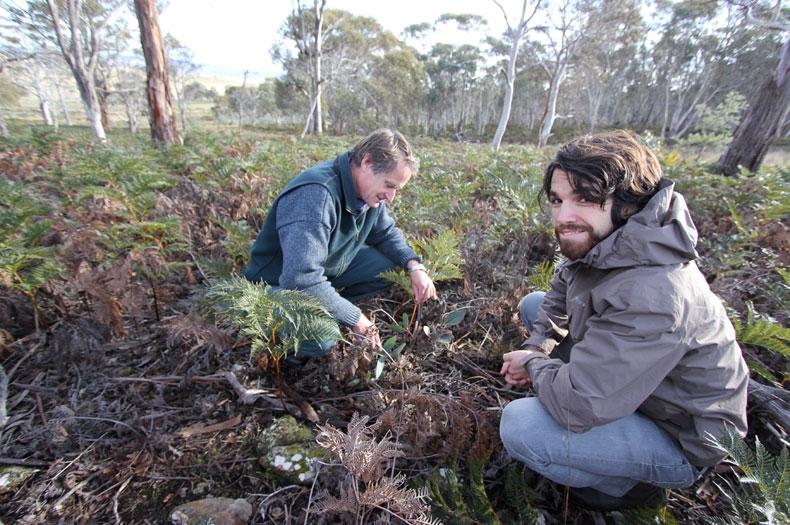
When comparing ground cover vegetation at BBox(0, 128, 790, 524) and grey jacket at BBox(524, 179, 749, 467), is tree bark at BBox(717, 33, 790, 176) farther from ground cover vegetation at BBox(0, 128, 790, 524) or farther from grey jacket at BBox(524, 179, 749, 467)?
grey jacket at BBox(524, 179, 749, 467)

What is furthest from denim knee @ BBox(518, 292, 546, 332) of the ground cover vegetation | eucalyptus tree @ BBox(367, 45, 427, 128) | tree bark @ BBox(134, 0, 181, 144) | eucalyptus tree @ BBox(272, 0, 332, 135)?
eucalyptus tree @ BBox(367, 45, 427, 128)

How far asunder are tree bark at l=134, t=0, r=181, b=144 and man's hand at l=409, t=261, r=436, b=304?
303 inches

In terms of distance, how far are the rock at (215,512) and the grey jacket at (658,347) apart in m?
1.33

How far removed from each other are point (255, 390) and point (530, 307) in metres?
1.76

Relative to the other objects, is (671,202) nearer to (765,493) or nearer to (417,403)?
(765,493)

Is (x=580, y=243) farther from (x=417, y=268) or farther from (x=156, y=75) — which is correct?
(x=156, y=75)

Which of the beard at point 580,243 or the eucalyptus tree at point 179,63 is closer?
the beard at point 580,243

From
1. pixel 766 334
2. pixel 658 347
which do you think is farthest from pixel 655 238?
pixel 766 334

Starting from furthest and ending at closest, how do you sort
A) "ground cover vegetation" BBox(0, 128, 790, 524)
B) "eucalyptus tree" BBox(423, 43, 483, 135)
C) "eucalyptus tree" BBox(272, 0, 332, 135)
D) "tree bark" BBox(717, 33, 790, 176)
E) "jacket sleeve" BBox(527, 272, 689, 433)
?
"eucalyptus tree" BBox(423, 43, 483, 135) < "eucalyptus tree" BBox(272, 0, 332, 135) < "tree bark" BBox(717, 33, 790, 176) < "ground cover vegetation" BBox(0, 128, 790, 524) < "jacket sleeve" BBox(527, 272, 689, 433)

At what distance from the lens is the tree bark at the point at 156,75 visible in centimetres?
711

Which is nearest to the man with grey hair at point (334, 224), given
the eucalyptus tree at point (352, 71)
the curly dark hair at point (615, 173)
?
the curly dark hair at point (615, 173)

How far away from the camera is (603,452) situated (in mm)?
1395

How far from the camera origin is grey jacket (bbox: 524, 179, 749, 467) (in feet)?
3.93

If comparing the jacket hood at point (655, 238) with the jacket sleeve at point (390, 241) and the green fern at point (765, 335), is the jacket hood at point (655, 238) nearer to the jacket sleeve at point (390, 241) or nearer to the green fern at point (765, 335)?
the green fern at point (765, 335)
